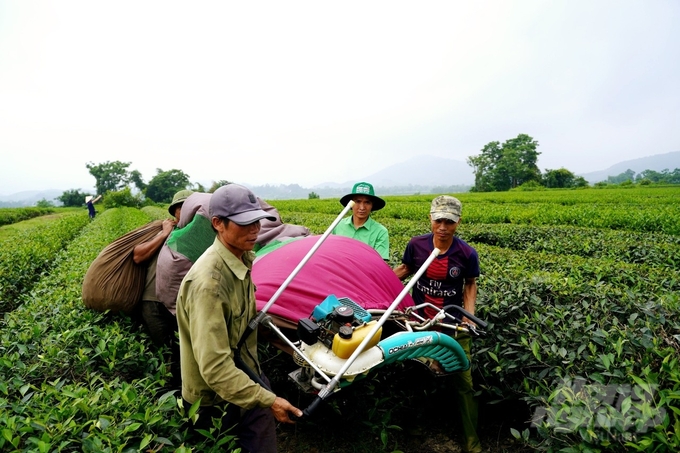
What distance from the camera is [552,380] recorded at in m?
2.16

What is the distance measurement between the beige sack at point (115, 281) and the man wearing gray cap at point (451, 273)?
6.88ft

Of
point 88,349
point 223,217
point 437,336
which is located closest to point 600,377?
point 437,336

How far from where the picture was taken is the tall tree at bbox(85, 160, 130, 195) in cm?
6362

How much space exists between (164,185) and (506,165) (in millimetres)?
54886

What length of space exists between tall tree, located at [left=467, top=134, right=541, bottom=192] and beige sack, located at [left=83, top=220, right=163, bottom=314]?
2264 inches

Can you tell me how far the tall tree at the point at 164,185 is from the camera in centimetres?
5609

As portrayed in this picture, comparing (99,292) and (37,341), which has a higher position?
(99,292)

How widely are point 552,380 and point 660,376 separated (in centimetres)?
55

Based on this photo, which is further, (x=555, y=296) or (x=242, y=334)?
(x=555, y=296)

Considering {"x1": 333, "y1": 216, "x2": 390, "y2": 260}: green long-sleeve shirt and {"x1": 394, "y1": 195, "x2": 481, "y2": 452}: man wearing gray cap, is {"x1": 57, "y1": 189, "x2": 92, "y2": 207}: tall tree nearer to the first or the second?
{"x1": 333, "y1": 216, "x2": 390, "y2": 260}: green long-sleeve shirt

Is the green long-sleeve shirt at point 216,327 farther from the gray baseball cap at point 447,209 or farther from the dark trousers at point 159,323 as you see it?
the gray baseball cap at point 447,209

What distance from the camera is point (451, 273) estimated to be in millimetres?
2836

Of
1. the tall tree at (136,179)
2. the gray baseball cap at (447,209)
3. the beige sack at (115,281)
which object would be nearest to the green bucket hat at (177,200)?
the beige sack at (115,281)

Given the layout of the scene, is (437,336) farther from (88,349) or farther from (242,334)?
(88,349)
